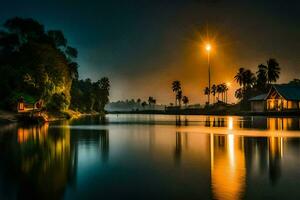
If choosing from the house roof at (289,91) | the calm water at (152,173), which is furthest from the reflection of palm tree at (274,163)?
the house roof at (289,91)

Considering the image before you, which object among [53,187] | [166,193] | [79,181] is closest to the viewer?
[166,193]

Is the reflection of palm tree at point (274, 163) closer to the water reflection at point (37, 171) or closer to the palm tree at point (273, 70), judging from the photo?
the water reflection at point (37, 171)

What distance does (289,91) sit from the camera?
3711 inches

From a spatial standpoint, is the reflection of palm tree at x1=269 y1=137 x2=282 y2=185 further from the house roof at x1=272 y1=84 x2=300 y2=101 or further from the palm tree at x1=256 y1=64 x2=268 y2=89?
the palm tree at x1=256 y1=64 x2=268 y2=89

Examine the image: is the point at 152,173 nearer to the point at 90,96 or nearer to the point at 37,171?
the point at 37,171

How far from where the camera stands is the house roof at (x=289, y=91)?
301 feet

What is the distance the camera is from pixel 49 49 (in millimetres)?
69938

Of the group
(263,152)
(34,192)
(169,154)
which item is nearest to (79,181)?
(34,192)

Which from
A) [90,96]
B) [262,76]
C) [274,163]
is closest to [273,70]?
[262,76]

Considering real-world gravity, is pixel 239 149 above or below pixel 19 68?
below

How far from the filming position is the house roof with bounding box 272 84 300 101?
91.8m

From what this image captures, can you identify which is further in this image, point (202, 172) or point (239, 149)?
point (239, 149)

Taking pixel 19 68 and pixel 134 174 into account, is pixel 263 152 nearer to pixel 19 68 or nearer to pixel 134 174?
pixel 134 174

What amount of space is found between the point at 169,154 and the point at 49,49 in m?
56.8
